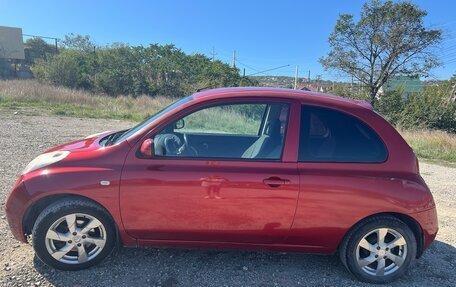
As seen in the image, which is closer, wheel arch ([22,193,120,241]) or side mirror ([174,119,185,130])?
wheel arch ([22,193,120,241])

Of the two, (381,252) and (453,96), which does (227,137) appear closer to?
(381,252)

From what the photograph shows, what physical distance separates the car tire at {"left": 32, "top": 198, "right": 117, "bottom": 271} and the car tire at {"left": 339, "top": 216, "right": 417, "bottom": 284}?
2189 millimetres

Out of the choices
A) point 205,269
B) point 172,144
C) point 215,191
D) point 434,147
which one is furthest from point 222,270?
point 434,147

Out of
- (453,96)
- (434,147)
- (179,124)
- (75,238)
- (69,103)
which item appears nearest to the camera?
(75,238)

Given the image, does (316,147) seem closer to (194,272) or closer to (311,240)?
(311,240)

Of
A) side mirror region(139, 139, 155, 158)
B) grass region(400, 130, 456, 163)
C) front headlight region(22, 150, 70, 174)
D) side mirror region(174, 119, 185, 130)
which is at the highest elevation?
side mirror region(174, 119, 185, 130)

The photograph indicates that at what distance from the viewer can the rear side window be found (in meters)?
3.07

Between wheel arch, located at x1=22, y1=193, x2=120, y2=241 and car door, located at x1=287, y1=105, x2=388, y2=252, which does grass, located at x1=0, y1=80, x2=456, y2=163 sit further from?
wheel arch, located at x1=22, y1=193, x2=120, y2=241

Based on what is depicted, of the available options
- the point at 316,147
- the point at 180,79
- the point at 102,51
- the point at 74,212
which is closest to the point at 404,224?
the point at 316,147

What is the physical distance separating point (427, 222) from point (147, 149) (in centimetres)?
262

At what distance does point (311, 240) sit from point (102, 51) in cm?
3408

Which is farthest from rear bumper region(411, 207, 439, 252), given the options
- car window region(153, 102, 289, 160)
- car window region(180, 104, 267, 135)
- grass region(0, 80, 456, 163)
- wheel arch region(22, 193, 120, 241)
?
grass region(0, 80, 456, 163)

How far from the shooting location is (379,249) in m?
3.18

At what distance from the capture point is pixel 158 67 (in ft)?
104
